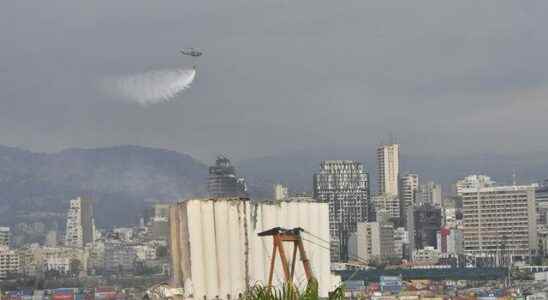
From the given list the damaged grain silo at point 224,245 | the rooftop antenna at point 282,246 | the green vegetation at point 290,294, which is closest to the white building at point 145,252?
the damaged grain silo at point 224,245

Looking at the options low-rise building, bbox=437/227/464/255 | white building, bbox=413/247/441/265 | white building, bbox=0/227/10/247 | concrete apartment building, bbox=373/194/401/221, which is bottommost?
white building, bbox=413/247/441/265

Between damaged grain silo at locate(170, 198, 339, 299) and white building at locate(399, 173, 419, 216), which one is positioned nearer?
damaged grain silo at locate(170, 198, 339, 299)

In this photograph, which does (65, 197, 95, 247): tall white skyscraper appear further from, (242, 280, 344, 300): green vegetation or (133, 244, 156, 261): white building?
(242, 280, 344, 300): green vegetation

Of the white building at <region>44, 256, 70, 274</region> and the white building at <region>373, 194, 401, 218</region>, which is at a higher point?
the white building at <region>373, 194, 401, 218</region>

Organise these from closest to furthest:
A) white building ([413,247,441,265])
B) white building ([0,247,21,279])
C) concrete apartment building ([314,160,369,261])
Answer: white building ([0,247,21,279]) → white building ([413,247,441,265]) → concrete apartment building ([314,160,369,261])

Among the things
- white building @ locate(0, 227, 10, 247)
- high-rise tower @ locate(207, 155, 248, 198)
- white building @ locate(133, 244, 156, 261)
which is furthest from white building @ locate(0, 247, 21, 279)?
high-rise tower @ locate(207, 155, 248, 198)

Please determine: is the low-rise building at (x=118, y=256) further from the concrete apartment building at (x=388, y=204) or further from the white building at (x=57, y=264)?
the concrete apartment building at (x=388, y=204)

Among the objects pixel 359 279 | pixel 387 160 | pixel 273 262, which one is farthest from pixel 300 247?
pixel 387 160
